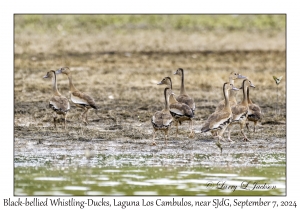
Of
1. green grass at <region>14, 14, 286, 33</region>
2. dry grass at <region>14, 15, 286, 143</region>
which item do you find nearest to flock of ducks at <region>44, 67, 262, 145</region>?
dry grass at <region>14, 15, 286, 143</region>

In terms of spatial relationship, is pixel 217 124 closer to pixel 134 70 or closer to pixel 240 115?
pixel 240 115

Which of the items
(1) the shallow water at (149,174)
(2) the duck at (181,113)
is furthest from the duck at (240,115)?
(1) the shallow water at (149,174)

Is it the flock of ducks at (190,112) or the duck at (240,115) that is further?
the duck at (240,115)

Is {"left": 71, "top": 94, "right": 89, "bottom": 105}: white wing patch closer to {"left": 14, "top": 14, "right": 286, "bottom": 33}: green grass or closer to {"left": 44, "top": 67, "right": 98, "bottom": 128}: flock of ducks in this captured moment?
{"left": 44, "top": 67, "right": 98, "bottom": 128}: flock of ducks

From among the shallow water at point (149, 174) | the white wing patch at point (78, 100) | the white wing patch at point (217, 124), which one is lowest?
the shallow water at point (149, 174)

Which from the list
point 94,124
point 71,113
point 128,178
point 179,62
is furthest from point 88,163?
point 179,62

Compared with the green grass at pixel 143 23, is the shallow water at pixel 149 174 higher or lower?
lower

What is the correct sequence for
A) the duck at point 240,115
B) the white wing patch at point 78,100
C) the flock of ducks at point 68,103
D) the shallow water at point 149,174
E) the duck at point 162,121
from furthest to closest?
the white wing patch at point 78,100 → the flock of ducks at point 68,103 → the duck at point 240,115 → the duck at point 162,121 → the shallow water at point 149,174

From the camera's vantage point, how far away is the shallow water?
10.8 m

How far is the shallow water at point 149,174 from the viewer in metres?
10.8

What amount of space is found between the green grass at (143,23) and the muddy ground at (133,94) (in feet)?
8.28

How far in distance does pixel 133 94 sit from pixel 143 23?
1501 cm

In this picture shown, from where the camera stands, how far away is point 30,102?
1808 centimetres

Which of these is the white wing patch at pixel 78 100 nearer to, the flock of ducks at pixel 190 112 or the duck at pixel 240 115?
the flock of ducks at pixel 190 112
